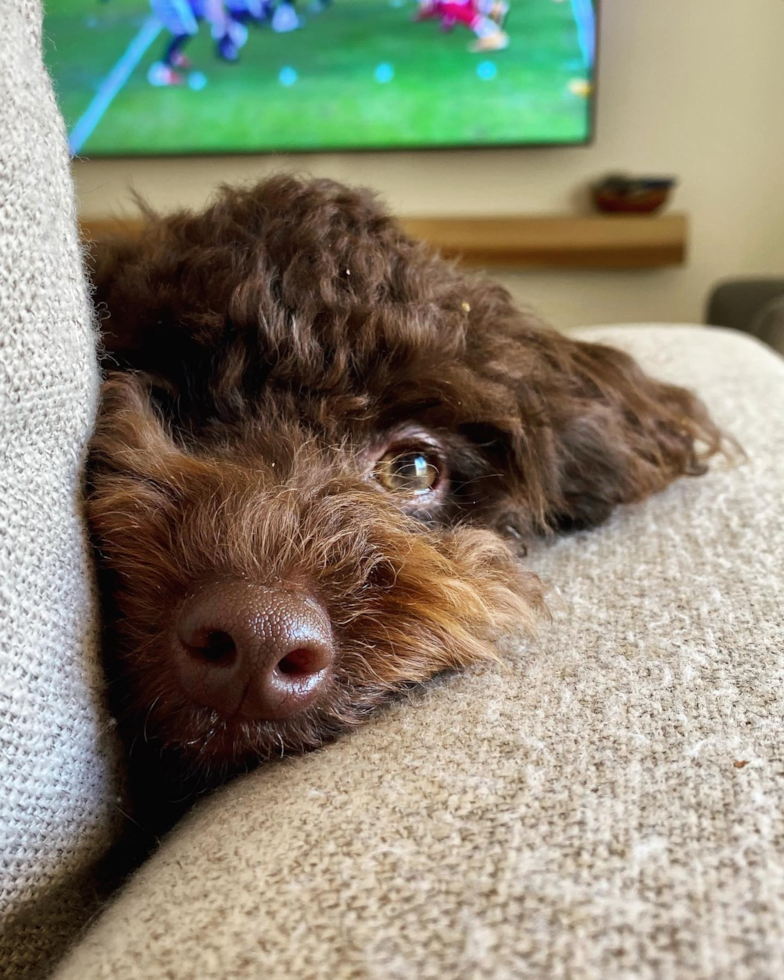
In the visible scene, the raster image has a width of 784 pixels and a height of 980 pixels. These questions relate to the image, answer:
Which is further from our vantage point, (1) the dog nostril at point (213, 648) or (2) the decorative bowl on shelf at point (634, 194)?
(2) the decorative bowl on shelf at point (634, 194)

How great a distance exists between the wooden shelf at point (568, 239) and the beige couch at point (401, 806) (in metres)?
3.12

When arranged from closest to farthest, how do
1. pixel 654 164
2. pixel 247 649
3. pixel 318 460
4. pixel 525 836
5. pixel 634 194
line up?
pixel 525 836 < pixel 247 649 < pixel 318 460 < pixel 634 194 < pixel 654 164

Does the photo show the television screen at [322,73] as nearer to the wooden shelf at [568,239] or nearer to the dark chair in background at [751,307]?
the wooden shelf at [568,239]

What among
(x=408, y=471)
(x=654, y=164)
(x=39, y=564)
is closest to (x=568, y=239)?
(x=654, y=164)

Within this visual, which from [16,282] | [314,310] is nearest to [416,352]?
[314,310]

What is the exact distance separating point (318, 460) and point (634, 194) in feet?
10.4

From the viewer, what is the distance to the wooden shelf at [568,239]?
142 inches

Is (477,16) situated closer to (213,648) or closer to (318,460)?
(318,460)

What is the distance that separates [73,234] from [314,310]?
0.31m

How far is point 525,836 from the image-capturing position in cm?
48

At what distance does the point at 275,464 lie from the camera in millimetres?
850

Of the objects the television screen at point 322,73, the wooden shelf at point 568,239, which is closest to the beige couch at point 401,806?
the wooden shelf at point 568,239

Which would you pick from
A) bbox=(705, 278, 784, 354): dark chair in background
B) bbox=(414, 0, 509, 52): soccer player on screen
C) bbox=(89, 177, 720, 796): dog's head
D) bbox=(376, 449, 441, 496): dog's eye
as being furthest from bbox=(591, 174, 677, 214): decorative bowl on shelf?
bbox=(376, 449, 441, 496): dog's eye

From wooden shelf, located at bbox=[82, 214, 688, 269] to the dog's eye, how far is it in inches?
107
